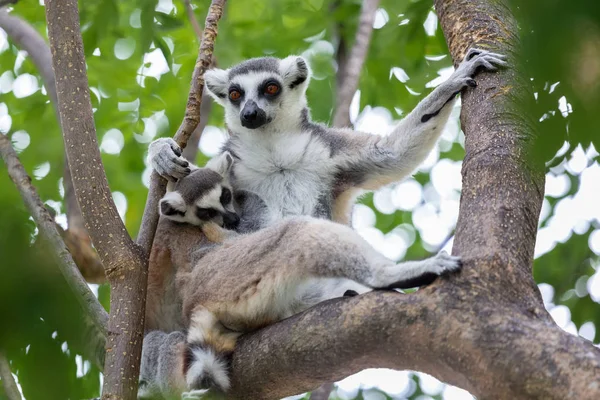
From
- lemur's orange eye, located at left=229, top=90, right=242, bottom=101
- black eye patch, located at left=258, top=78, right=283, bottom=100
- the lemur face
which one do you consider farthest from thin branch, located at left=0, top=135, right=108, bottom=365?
black eye patch, located at left=258, top=78, right=283, bottom=100

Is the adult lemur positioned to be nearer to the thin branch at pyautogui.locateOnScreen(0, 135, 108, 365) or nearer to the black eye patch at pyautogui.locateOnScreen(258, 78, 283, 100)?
the black eye patch at pyautogui.locateOnScreen(258, 78, 283, 100)

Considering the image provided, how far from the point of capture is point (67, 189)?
274 inches

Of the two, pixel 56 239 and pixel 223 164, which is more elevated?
pixel 223 164

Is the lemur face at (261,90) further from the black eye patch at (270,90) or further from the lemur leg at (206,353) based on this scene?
the lemur leg at (206,353)

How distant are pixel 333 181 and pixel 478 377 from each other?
290cm

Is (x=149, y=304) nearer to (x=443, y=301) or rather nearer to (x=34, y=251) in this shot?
(x=443, y=301)

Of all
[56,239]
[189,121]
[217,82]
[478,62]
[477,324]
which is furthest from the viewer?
[217,82]

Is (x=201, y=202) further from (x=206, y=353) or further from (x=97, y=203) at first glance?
(x=206, y=353)

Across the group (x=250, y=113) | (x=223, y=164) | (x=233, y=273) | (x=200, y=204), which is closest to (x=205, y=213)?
(x=200, y=204)

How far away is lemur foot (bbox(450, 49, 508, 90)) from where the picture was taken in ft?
14.3

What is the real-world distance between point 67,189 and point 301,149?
9.02 feet

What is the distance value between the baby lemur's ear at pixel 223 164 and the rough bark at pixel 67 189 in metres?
1.63

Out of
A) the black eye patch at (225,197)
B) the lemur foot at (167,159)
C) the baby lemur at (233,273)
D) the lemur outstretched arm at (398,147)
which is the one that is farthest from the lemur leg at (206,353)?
the lemur outstretched arm at (398,147)

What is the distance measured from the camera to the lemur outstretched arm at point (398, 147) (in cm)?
502
